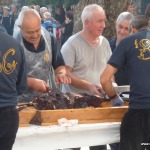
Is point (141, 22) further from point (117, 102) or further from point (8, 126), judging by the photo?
point (8, 126)

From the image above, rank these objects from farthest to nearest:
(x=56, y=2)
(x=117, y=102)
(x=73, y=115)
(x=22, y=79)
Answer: (x=56, y=2)
(x=117, y=102)
(x=73, y=115)
(x=22, y=79)

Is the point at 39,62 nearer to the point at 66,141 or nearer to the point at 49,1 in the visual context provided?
the point at 66,141

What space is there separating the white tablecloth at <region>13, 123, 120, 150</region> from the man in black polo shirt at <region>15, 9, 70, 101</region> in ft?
1.94

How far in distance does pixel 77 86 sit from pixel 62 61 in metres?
0.31

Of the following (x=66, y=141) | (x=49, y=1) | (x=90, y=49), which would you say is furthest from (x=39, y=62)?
(x=49, y=1)

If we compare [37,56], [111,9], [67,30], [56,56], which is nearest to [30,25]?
[37,56]

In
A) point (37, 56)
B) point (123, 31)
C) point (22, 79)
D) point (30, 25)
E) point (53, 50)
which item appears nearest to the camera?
point (22, 79)

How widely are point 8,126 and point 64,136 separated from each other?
1.61 ft

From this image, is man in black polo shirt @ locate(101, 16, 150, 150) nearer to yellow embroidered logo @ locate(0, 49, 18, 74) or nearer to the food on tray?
the food on tray

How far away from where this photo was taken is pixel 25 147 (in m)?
3.14

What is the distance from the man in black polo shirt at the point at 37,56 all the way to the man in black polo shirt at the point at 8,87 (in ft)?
2.41

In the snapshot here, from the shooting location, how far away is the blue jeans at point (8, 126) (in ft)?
9.65

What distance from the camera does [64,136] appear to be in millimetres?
3260

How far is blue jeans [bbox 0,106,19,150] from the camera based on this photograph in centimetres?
294
